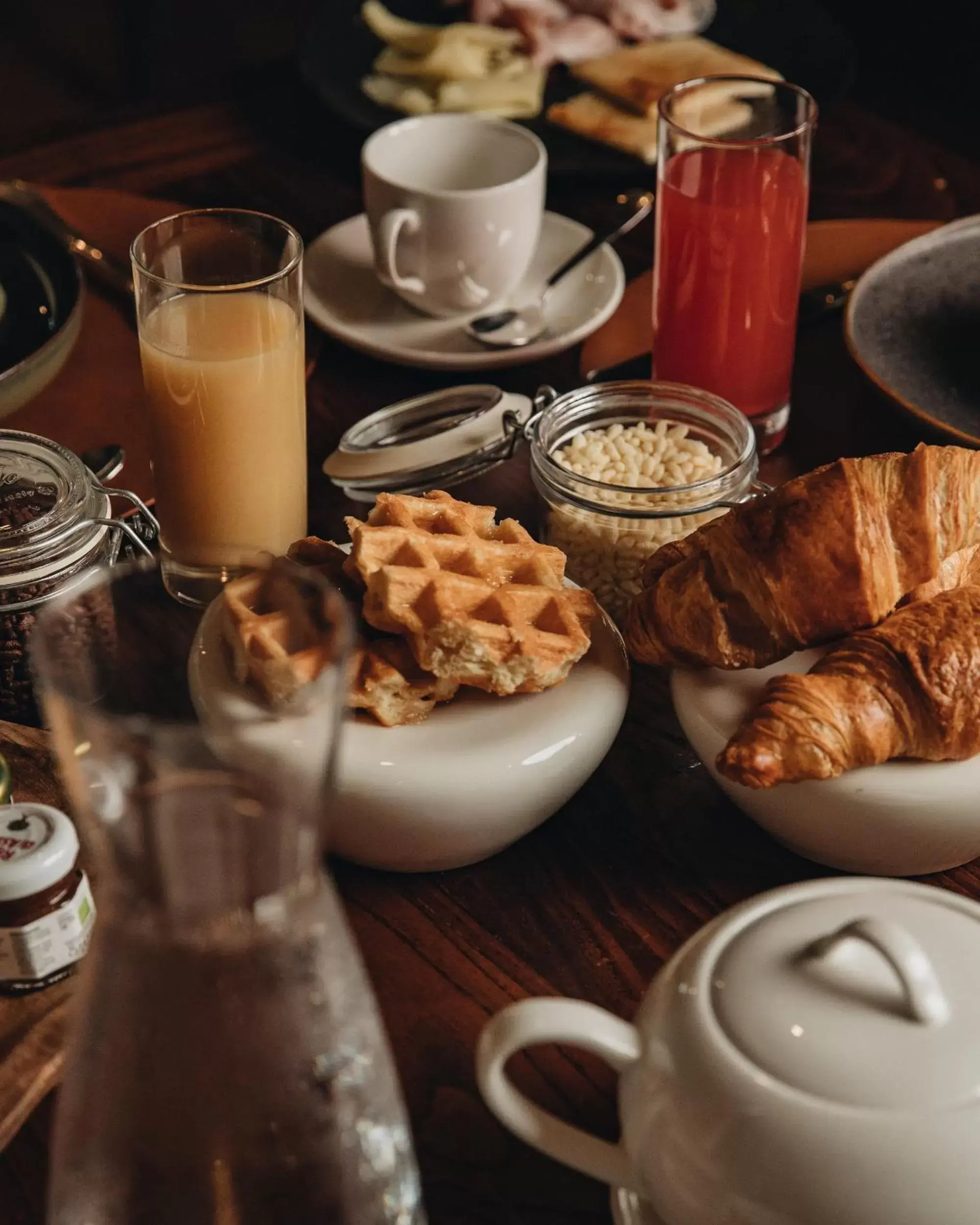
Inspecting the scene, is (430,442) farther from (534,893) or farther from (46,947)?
(46,947)

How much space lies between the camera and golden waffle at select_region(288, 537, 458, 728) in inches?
30.9

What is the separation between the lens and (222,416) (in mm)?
973

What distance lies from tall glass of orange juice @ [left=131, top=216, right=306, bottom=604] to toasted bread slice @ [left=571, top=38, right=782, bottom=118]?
2.47 feet

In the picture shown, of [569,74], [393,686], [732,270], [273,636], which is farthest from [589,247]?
[273,636]

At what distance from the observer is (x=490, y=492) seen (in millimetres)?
1149

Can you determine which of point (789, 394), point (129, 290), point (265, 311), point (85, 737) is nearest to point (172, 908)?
point (85, 737)

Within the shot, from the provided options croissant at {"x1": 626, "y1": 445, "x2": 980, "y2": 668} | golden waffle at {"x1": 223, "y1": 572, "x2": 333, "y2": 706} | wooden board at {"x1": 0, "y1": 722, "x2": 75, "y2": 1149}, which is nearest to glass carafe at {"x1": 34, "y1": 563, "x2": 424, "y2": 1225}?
golden waffle at {"x1": 223, "y1": 572, "x2": 333, "y2": 706}

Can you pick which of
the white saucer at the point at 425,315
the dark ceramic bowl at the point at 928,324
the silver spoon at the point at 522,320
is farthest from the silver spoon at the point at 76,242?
the dark ceramic bowl at the point at 928,324

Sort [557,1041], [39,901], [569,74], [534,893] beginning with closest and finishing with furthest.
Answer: [557,1041]
[39,901]
[534,893]
[569,74]

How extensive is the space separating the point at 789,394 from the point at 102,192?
0.78 metres

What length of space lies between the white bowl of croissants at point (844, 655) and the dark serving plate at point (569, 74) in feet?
2.76

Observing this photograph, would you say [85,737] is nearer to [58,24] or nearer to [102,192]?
[102,192]

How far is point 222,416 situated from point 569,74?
3.16 ft

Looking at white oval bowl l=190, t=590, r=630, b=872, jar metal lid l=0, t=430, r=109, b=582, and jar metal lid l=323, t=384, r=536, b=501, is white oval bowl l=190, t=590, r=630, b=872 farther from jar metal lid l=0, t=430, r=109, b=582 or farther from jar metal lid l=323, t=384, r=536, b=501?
jar metal lid l=323, t=384, r=536, b=501
